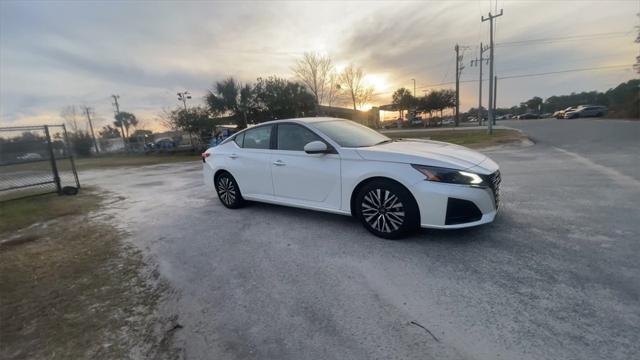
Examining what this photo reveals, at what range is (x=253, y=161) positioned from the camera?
15.8 feet

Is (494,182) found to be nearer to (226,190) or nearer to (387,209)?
(387,209)

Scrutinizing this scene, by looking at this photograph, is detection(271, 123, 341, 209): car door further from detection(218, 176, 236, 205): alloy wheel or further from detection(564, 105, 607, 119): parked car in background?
detection(564, 105, 607, 119): parked car in background

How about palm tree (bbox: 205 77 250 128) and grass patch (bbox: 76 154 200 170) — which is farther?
palm tree (bbox: 205 77 250 128)

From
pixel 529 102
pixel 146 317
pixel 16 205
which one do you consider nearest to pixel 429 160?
pixel 146 317

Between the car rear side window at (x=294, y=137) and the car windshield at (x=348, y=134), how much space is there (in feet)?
0.54

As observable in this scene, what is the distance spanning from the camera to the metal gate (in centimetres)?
746

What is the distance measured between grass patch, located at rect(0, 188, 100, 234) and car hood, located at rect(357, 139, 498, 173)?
6259mm

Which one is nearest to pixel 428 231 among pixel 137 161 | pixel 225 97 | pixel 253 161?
pixel 253 161

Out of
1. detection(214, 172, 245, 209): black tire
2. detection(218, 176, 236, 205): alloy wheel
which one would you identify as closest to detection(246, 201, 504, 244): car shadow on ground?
detection(214, 172, 245, 209): black tire

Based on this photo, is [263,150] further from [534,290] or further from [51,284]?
[534,290]

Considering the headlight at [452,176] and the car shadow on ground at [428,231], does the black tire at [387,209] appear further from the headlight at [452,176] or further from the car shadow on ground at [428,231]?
the headlight at [452,176]

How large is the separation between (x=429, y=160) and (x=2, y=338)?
4.09 m

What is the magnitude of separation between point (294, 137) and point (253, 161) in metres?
0.86

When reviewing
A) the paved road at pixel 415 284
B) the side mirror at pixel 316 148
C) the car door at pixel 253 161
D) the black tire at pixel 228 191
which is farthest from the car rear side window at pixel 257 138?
the paved road at pixel 415 284
